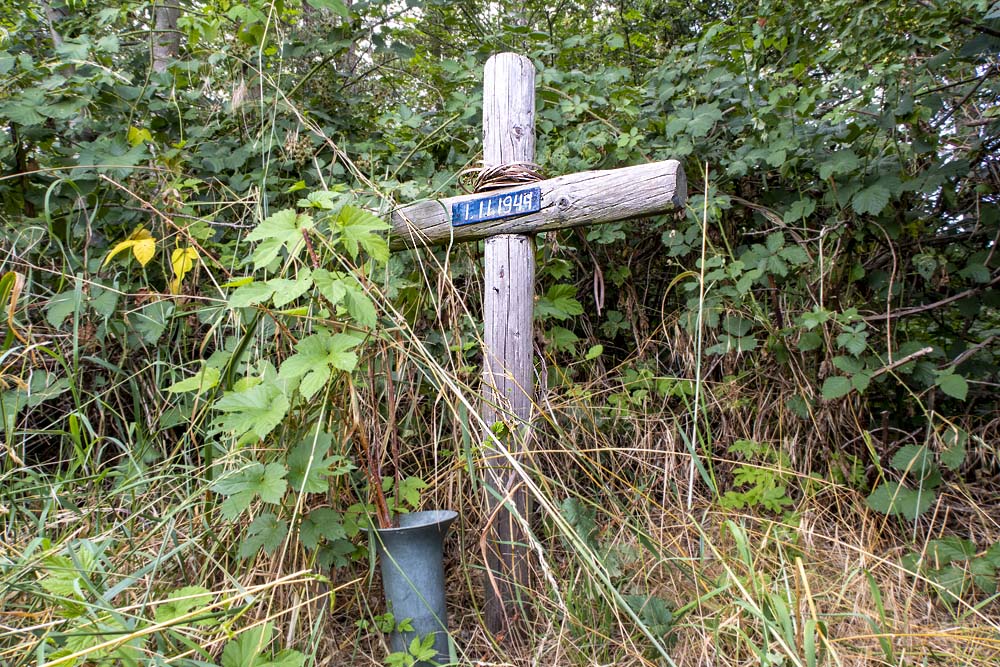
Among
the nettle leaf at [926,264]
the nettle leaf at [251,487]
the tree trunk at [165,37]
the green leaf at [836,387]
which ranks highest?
the tree trunk at [165,37]

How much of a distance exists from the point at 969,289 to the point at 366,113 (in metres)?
2.76

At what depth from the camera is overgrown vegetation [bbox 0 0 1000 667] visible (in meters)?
1.67

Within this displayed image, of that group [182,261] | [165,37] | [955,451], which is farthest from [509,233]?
[165,37]

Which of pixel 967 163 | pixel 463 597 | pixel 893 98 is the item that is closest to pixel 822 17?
pixel 893 98

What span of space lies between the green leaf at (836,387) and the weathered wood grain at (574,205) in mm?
1016

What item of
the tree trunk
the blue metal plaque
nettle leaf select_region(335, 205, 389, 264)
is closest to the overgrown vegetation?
nettle leaf select_region(335, 205, 389, 264)

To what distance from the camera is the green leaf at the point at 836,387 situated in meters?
2.24

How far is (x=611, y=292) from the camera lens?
3.03 metres

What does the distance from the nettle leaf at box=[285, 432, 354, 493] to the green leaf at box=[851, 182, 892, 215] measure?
1959mm

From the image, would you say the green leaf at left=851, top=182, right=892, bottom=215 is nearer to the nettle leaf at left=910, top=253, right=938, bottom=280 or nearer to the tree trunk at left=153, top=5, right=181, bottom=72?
the nettle leaf at left=910, top=253, right=938, bottom=280

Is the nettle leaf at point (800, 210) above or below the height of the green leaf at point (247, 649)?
above

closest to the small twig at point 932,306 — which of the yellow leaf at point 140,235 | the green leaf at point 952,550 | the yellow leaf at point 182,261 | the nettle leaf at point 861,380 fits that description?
the nettle leaf at point 861,380

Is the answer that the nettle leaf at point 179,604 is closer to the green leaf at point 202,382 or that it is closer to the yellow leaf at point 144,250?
the green leaf at point 202,382

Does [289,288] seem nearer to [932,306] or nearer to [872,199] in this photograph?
[872,199]
